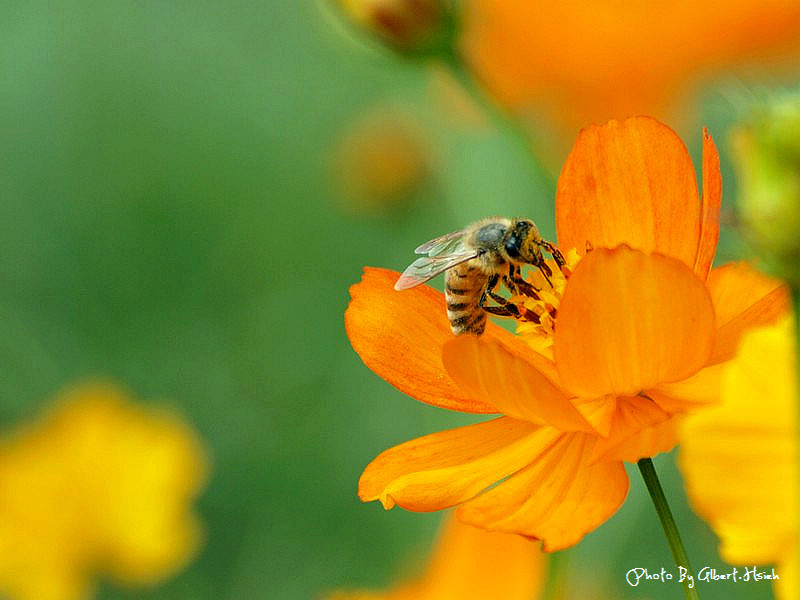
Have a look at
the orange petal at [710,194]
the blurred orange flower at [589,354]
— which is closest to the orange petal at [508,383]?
the blurred orange flower at [589,354]

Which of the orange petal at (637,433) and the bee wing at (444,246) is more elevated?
the bee wing at (444,246)

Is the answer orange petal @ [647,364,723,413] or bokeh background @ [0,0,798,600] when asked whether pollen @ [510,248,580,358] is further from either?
bokeh background @ [0,0,798,600]

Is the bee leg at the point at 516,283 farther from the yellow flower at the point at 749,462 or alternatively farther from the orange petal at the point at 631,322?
the yellow flower at the point at 749,462

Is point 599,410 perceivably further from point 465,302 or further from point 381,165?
point 381,165

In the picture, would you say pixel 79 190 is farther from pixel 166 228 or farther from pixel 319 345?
pixel 319 345

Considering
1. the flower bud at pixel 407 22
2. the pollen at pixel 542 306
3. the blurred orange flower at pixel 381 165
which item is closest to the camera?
the pollen at pixel 542 306

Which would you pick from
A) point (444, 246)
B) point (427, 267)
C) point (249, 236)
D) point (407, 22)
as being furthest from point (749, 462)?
point (249, 236)

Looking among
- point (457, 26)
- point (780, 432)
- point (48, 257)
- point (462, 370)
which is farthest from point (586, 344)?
point (48, 257)
